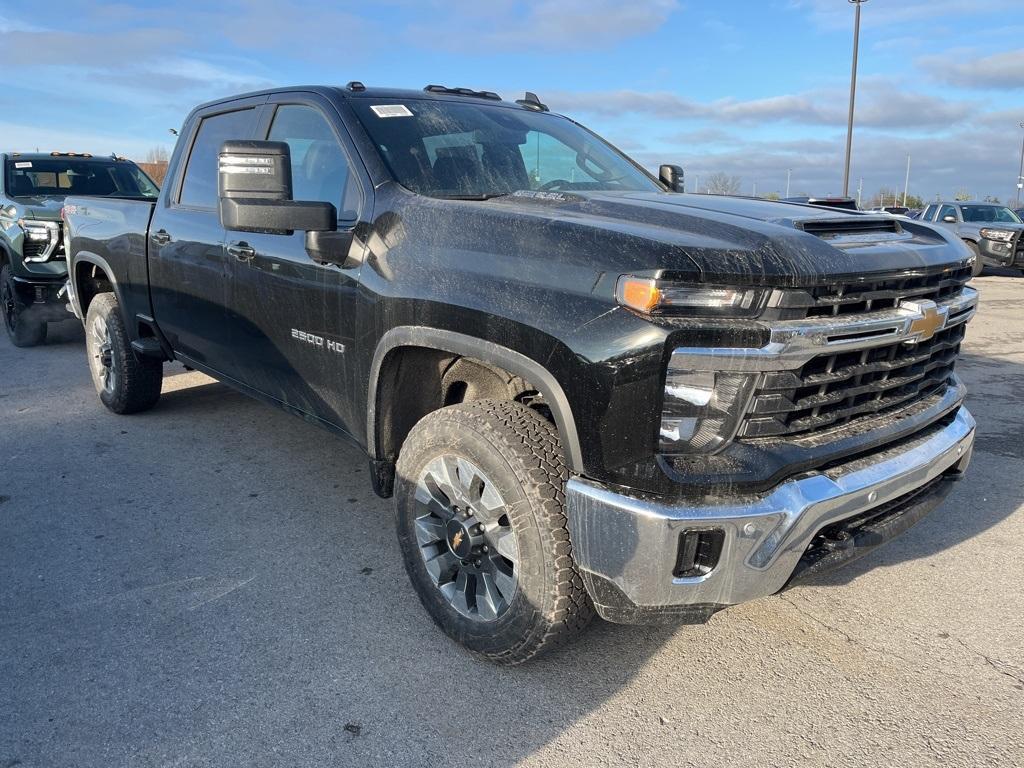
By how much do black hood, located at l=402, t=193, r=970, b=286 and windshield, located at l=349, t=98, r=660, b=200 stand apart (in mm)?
323

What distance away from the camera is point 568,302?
237cm

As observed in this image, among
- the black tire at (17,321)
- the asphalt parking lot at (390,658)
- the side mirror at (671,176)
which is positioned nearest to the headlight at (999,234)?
the asphalt parking lot at (390,658)

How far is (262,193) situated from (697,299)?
1.70 metres

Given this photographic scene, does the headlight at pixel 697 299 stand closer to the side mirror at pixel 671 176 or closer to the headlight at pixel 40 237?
the side mirror at pixel 671 176

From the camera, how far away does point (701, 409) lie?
2244mm

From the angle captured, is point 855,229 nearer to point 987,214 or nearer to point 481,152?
point 481,152

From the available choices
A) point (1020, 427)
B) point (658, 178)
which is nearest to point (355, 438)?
point (658, 178)

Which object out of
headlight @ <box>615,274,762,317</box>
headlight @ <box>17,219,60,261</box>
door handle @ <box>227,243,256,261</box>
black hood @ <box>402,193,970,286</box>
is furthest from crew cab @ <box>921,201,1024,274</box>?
headlight @ <box>615,274,762,317</box>

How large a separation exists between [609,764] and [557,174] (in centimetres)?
245

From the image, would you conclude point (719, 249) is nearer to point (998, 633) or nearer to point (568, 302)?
point (568, 302)

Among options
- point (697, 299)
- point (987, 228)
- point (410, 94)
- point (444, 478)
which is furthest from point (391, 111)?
point (987, 228)

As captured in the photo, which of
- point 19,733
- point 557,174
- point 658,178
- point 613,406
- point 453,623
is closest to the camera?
point 613,406

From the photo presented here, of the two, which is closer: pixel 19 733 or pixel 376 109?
pixel 19 733

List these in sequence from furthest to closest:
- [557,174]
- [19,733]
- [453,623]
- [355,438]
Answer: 1. [557,174]
2. [355,438]
3. [453,623]
4. [19,733]
